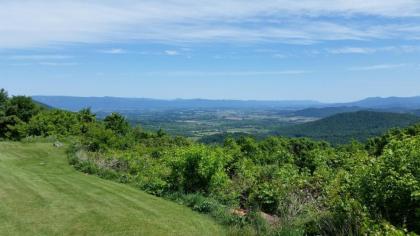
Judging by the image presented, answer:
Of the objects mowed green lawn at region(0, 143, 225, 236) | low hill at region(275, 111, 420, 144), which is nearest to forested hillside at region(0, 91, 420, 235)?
mowed green lawn at region(0, 143, 225, 236)

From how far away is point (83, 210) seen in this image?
11.7m

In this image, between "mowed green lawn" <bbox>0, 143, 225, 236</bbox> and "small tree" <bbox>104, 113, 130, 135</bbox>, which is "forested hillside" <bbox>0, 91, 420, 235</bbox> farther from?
"small tree" <bbox>104, 113, 130, 135</bbox>

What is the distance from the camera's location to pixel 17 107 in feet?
154

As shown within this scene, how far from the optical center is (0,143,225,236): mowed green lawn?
1034 centimetres

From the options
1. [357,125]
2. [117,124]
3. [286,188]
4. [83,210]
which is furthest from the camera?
[357,125]

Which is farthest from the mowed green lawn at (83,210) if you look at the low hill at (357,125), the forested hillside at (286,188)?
the low hill at (357,125)

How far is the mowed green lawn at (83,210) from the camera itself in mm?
10336

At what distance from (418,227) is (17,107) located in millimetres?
45458

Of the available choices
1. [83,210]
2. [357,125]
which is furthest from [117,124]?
[357,125]

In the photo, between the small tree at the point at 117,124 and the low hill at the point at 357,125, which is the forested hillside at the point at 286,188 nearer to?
the small tree at the point at 117,124

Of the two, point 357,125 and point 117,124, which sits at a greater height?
point 117,124

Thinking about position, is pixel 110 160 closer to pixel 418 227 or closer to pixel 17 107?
pixel 418 227

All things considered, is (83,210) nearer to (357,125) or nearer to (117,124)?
(117,124)

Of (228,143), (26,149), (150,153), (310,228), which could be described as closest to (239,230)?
(310,228)
